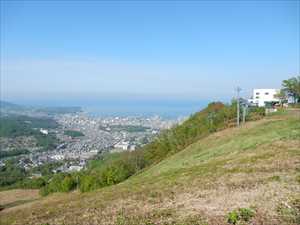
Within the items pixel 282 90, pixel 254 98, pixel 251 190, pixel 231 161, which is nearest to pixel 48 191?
pixel 231 161

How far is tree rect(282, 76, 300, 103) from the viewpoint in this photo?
4666 centimetres

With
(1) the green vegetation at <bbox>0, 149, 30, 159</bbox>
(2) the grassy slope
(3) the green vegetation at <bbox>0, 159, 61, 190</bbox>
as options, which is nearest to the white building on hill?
(3) the green vegetation at <bbox>0, 159, 61, 190</bbox>

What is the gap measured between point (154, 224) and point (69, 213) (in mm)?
3370

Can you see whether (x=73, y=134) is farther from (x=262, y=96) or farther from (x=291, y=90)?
(x=291, y=90)

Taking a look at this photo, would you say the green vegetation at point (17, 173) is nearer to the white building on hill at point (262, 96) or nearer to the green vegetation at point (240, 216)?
the white building on hill at point (262, 96)

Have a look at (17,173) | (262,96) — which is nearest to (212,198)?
(262,96)

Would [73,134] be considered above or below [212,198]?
below

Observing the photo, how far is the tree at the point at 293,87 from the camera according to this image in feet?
153

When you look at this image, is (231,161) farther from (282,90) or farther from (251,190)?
(282,90)

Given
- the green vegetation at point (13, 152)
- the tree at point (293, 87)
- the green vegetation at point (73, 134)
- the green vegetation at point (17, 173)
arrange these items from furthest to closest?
the green vegetation at point (73, 134), the green vegetation at point (13, 152), the green vegetation at point (17, 173), the tree at point (293, 87)

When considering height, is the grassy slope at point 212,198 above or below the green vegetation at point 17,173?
above

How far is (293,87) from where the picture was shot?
46812 millimetres

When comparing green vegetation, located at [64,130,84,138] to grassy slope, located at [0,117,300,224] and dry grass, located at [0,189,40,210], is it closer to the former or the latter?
dry grass, located at [0,189,40,210]

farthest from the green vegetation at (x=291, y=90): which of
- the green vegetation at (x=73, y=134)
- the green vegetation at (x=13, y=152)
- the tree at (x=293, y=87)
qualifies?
the green vegetation at (x=73, y=134)
